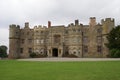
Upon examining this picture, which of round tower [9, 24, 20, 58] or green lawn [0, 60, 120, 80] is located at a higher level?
round tower [9, 24, 20, 58]

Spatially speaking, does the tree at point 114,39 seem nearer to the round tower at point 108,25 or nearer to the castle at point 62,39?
the round tower at point 108,25

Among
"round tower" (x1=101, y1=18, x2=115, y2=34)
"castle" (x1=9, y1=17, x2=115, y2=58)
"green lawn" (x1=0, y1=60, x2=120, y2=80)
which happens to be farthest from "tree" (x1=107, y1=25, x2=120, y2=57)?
"green lawn" (x1=0, y1=60, x2=120, y2=80)

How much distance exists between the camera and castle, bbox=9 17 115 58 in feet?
163

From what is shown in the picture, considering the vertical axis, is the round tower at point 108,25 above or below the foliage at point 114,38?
above

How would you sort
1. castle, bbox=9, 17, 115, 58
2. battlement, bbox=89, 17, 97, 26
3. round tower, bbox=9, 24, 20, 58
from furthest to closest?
round tower, bbox=9, 24, 20, 58 < battlement, bbox=89, 17, 97, 26 < castle, bbox=9, 17, 115, 58

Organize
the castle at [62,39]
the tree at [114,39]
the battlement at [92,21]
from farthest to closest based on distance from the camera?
1. the battlement at [92,21]
2. the castle at [62,39]
3. the tree at [114,39]

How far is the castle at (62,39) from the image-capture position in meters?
49.8

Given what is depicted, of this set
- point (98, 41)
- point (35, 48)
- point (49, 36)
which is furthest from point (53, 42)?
point (98, 41)

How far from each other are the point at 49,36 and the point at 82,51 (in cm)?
826

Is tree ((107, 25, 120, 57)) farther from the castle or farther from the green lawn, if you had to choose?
the green lawn

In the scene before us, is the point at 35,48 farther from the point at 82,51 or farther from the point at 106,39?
the point at 106,39

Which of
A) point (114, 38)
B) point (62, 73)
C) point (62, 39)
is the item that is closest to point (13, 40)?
point (62, 39)

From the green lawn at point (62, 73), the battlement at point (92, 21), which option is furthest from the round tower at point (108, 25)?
the green lawn at point (62, 73)

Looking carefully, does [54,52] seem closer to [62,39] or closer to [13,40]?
Result: [62,39]
